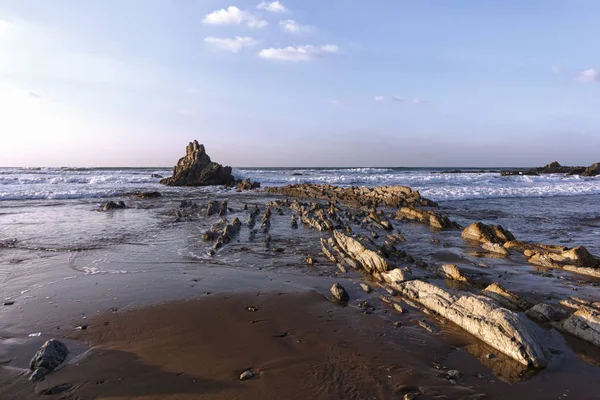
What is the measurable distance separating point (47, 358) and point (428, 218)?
15757 mm

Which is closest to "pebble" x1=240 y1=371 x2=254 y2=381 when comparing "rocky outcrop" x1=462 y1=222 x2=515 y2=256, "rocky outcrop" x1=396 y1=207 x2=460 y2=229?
"rocky outcrop" x1=462 y1=222 x2=515 y2=256

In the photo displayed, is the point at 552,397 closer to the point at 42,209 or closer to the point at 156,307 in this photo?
the point at 156,307

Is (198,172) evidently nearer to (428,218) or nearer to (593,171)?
(428,218)

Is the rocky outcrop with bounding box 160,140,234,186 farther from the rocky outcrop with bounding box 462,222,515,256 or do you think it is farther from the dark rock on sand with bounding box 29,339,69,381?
the dark rock on sand with bounding box 29,339,69,381

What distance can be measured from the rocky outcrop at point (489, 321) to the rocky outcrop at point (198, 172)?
39132 mm

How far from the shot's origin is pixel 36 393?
411cm

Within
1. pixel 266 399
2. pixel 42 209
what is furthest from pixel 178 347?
pixel 42 209

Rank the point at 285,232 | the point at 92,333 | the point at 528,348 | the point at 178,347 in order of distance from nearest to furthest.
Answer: the point at 528,348, the point at 178,347, the point at 92,333, the point at 285,232

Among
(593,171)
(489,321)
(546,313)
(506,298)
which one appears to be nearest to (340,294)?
(489,321)

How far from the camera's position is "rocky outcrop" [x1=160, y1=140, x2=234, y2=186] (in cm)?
4350

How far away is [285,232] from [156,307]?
8.21 metres

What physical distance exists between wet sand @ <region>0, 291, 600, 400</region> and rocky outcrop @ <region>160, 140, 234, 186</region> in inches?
1522

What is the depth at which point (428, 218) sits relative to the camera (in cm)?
1716

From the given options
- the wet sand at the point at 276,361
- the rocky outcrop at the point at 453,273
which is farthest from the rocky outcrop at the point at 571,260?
the wet sand at the point at 276,361
